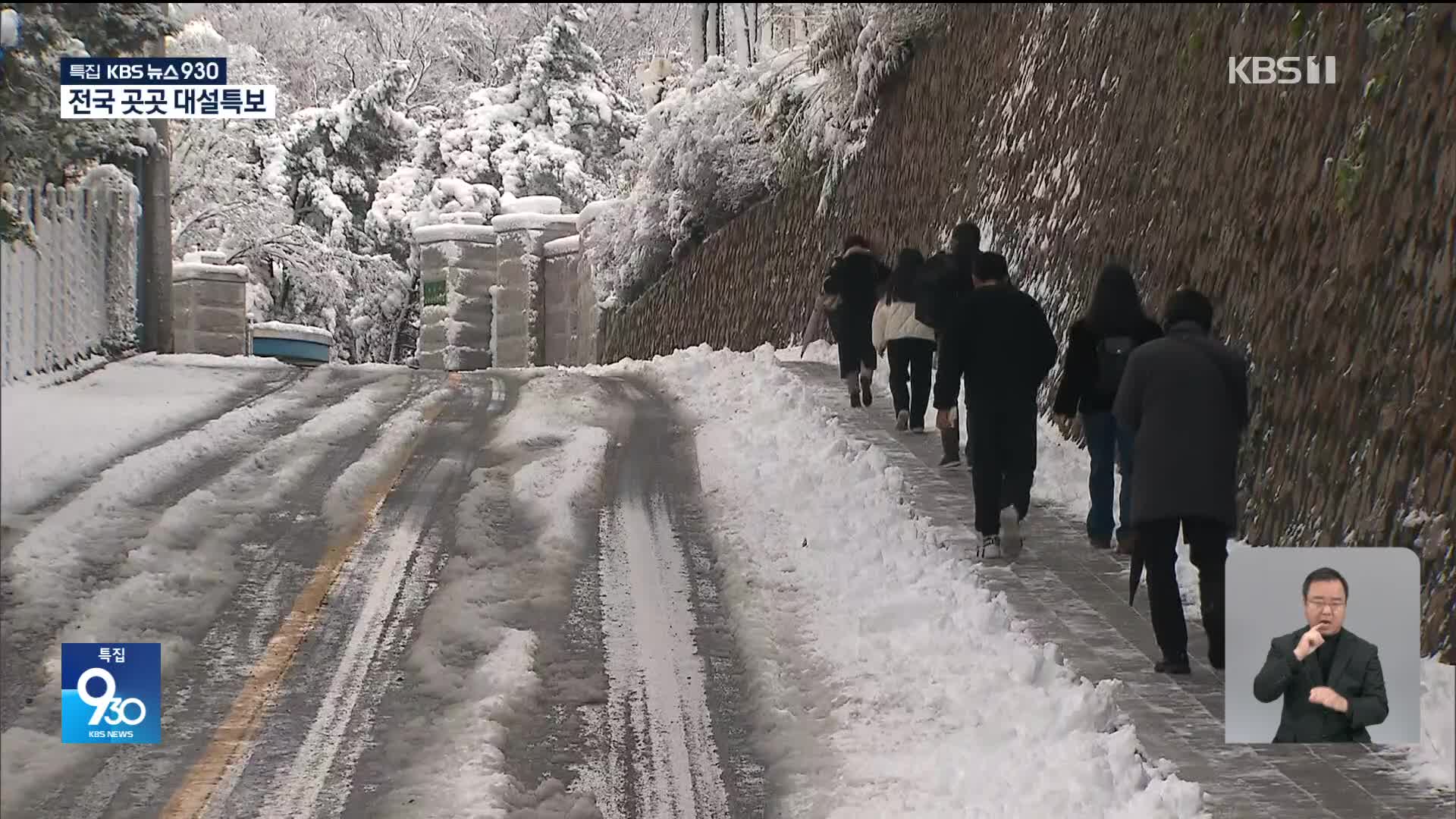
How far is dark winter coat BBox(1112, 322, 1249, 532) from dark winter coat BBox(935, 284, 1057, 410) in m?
2.09

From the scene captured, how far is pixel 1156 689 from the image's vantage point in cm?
676

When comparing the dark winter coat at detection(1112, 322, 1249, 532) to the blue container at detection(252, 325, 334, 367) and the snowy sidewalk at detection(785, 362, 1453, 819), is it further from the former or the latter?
the blue container at detection(252, 325, 334, 367)

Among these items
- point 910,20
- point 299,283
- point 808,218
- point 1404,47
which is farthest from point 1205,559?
point 299,283

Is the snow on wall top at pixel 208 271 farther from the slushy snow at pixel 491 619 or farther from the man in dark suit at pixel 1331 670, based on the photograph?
the man in dark suit at pixel 1331 670

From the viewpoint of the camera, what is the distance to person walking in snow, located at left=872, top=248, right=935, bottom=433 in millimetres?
12422

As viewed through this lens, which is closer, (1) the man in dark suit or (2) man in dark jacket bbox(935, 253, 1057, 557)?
(1) the man in dark suit

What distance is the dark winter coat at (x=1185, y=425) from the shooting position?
259 inches

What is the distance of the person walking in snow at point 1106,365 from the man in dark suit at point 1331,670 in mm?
3897

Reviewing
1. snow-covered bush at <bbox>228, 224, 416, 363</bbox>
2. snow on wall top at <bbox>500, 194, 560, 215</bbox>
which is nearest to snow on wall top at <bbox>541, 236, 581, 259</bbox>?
snow on wall top at <bbox>500, 194, 560, 215</bbox>

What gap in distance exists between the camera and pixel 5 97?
555 cm

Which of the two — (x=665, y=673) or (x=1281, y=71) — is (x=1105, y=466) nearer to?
(x=1281, y=71)

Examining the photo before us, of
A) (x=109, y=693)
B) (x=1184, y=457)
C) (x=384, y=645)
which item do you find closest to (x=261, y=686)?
(x=384, y=645)

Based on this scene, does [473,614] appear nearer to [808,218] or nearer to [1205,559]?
[1205,559]

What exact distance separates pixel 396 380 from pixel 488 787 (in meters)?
11.7
